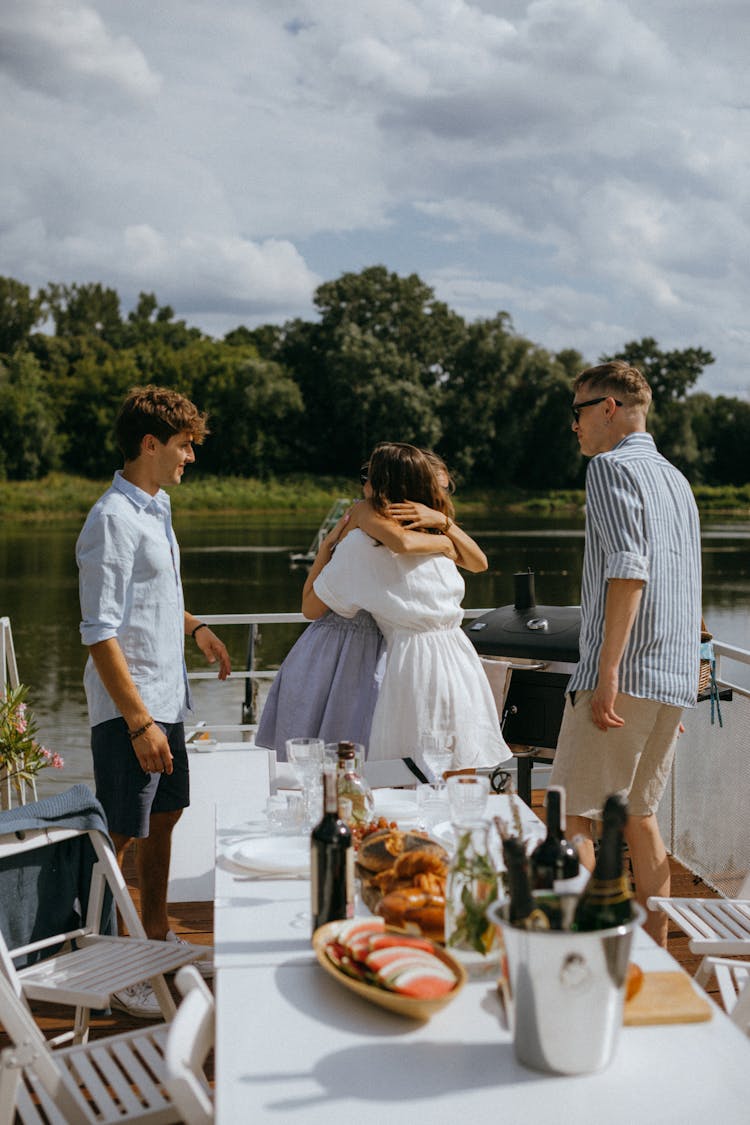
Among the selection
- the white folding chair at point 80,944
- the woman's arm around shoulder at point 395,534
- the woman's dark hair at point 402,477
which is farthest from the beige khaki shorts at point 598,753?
the white folding chair at point 80,944

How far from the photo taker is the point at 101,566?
267 centimetres

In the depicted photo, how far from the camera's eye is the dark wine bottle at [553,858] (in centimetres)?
150

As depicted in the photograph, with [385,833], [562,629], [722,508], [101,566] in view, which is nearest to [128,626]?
[101,566]

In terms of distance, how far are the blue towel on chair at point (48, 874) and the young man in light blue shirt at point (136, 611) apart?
30 cm

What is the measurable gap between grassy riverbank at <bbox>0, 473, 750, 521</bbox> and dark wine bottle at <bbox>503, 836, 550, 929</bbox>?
1981 inches

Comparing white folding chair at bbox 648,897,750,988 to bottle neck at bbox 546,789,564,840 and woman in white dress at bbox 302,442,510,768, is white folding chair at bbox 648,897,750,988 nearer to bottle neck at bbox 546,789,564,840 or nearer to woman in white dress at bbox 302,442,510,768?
woman in white dress at bbox 302,442,510,768

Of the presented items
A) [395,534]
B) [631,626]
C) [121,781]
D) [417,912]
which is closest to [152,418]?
[395,534]

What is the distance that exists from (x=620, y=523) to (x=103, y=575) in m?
1.24

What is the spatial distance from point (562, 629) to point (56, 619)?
1246 inches

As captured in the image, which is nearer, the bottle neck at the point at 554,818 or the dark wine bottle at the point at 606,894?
the dark wine bottle at the point at 606,894

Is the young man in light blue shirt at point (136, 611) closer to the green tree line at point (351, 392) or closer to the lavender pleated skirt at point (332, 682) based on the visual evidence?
the lavender pleated skirt at point (332, 682)

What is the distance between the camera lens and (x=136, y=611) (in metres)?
2.78

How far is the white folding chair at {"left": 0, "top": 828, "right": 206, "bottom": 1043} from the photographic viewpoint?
2.11 meters

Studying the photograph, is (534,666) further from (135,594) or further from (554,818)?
(554,818)
